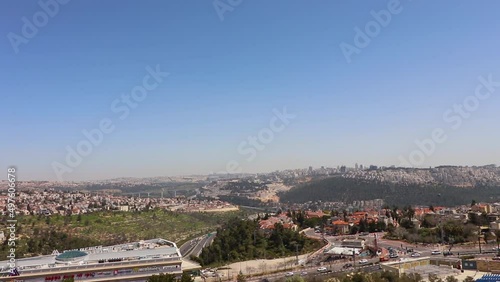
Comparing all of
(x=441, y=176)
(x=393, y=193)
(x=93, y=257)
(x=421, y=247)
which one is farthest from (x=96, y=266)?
(x=441, y=176)

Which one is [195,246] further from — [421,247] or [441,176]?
[441,176]

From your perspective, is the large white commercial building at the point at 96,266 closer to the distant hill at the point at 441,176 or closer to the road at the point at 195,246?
the road at the point at 195,246

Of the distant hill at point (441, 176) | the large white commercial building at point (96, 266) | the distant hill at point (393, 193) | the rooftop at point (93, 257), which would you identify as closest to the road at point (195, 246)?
the rooftop at point (93, 257)

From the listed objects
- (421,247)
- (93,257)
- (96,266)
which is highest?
(93,257)

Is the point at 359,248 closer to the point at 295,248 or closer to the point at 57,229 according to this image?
the point at 295,248

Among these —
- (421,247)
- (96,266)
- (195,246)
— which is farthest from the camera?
(195,246)

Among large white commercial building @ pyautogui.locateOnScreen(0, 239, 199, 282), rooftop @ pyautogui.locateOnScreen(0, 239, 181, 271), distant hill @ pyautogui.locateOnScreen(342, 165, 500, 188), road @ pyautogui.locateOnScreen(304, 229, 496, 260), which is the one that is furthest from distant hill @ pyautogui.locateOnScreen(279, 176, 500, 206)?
large white commercial building @ pyautogui.locateOnScreen(0, 239, 199, 282)

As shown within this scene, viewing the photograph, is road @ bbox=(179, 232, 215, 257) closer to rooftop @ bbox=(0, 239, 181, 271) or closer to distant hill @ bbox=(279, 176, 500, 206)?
rooftop @ bbox=(0, 239, 181, 271)

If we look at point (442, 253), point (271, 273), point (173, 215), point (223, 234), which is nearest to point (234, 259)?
point (223, 234)

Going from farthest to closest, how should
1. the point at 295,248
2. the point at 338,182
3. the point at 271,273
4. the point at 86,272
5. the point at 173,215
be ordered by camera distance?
the point at 338,182
the point at 173,215
the point at 295,248
the point at 271,273
the point at 86,272
